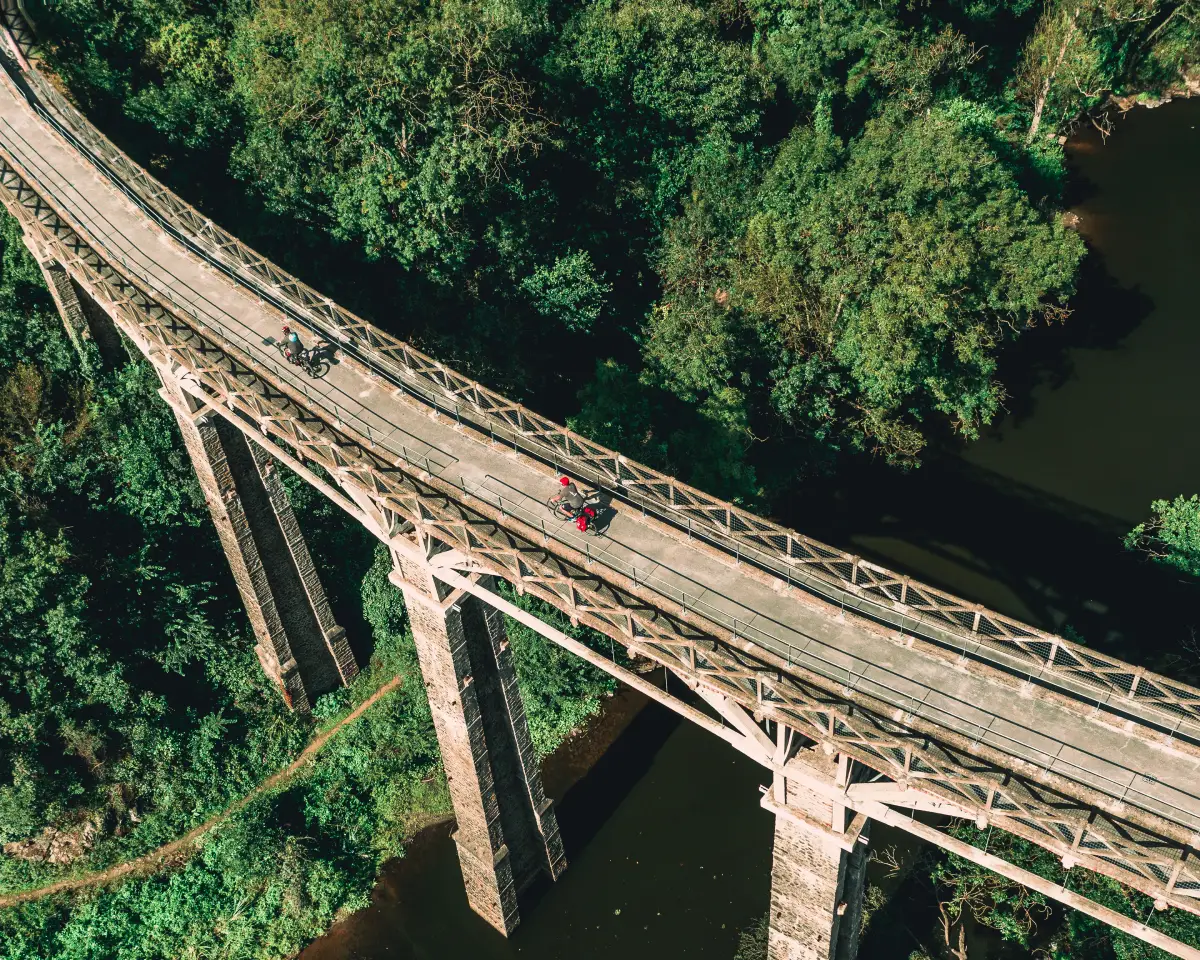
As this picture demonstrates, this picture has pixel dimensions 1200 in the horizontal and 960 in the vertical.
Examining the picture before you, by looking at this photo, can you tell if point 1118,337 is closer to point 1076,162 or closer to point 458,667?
point 1076,162

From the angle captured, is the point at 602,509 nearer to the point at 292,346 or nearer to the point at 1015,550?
the point at 292,346

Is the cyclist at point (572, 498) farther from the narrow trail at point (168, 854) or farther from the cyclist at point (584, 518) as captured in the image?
the narrow trail at point (168, 854)

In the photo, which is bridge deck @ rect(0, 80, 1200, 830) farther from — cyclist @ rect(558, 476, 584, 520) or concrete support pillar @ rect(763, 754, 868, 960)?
concrete support pillar @ rect(763, 754, 868, 960)

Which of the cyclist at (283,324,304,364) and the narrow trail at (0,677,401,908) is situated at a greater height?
the cyclist at (283,324,304,364)

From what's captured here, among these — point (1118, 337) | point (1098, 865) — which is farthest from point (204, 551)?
point (1118, 337)

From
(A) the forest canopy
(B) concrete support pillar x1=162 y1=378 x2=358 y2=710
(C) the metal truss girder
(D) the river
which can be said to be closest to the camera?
(C) the metal truss girder

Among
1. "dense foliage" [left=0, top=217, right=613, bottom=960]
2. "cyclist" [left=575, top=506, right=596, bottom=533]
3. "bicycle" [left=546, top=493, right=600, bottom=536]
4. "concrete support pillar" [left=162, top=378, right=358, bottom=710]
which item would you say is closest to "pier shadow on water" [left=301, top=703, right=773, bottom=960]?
"dense foliage" [left=0, top=217, right=613, bottom=960]

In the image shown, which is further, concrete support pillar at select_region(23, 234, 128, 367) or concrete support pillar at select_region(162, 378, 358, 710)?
concrete support pillar at select_region(23, 234, 128, 367)
